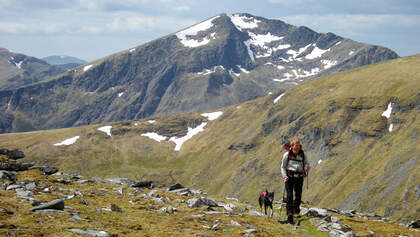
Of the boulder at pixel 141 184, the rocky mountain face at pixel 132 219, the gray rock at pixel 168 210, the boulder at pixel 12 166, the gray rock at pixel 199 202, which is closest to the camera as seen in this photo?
the rocky mountain face at pixel 132 219

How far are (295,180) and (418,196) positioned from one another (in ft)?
447

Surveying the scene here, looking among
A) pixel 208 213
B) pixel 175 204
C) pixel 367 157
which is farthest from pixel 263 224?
pixel 367 157

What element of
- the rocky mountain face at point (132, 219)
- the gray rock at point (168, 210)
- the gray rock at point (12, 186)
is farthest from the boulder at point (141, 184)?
the gray rock at point (168, 210)

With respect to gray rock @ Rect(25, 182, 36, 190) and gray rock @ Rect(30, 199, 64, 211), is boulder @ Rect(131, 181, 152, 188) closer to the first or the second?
gray rock @ Rect(25, 182, 36, 190)

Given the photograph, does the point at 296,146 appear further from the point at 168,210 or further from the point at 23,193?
the point at 23,193

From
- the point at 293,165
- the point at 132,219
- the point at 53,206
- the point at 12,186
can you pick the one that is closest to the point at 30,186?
the point at 12,186

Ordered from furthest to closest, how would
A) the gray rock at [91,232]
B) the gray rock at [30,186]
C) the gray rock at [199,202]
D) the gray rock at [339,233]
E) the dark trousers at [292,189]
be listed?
the gray rock at [199,202] → the gray rock at [30,186] → the dark trousers at [292,189] → the gray rock at [339,233] → the gray rock at [91,232]

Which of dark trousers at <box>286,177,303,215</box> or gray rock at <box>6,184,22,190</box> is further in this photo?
gray rock at <box>6,184,22,190</box>

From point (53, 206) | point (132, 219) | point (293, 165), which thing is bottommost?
point (132, 219)

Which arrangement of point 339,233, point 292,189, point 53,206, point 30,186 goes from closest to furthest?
point 53,206, point 339,233, point 292,189, point 30,186

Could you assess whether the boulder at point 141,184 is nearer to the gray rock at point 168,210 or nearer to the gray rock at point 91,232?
the gray rock at point 168,210

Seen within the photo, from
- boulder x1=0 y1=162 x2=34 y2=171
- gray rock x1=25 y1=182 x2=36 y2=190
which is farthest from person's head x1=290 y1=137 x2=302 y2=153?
boulder x1=0 y1=162 x2=34 y2=171

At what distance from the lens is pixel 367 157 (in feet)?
600

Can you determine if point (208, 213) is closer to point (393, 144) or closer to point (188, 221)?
point (188, 221)
